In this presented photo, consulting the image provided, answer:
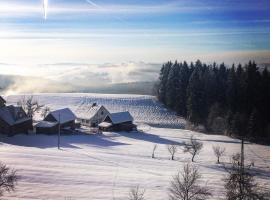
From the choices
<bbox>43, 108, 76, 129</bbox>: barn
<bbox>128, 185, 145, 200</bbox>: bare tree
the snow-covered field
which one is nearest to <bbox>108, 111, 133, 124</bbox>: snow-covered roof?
the snow-covered field

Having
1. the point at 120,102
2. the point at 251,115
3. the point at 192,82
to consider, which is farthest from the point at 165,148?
the point at 120,102

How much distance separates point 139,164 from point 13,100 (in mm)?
67754

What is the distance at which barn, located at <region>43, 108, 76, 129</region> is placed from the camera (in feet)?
202

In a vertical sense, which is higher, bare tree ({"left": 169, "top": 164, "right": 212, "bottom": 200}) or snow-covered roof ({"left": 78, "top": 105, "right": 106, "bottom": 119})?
snow-covered roof ({"left": 78, "top": 105, "right": 106, "bottom": 119})

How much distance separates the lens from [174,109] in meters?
84.2

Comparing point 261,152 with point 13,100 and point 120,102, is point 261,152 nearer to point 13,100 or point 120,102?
point 120,102

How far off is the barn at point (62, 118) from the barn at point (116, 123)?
5.28m

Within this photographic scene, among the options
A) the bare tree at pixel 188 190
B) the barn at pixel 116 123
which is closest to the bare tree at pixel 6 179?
the bare tree at pixel 188 190

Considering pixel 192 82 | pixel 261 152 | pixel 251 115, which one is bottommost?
pixel 261 152

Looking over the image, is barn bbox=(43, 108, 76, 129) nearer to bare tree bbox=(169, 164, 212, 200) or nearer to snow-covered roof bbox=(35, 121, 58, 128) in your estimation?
snow-covered roof bbox=(35, 121, 58, 128)

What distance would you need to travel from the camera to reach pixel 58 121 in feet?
198

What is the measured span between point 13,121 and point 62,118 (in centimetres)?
903

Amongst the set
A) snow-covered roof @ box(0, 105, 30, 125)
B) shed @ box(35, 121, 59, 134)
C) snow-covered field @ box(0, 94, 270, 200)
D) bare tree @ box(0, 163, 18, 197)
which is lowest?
snow-covered field @ box(0, 94, 270, 200)

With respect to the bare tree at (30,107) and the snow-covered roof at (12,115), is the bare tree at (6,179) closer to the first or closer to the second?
the snow-covered roof at (12,115)
